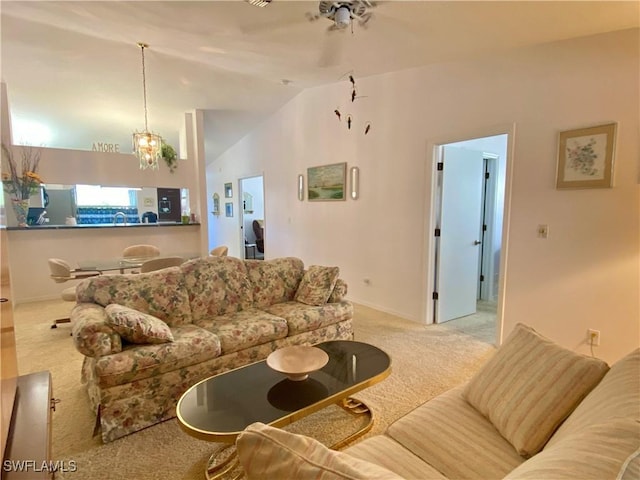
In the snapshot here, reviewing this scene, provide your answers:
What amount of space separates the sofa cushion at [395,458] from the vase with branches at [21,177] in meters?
5.34

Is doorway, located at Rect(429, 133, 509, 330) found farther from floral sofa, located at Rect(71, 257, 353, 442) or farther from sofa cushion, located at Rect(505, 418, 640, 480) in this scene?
sofa cushion, located at Rect(505, 418, 640, 480)

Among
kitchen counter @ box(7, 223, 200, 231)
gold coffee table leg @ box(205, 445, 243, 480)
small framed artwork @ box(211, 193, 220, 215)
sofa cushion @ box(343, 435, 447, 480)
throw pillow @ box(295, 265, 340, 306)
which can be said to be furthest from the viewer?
small framed artwork @ box(211, 193, 220, 215)

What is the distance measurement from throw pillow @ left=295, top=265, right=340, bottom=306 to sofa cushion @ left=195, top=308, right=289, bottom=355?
442mm

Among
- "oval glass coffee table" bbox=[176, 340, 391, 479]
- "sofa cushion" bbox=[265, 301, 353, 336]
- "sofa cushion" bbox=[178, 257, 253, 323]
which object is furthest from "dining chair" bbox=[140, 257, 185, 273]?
"oval glass coffee table" bbox=[176, 340, 391, 479]

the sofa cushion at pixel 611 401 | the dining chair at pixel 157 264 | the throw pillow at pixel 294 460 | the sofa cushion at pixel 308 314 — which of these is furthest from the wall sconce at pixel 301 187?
the throw pillow at pixel 294 460

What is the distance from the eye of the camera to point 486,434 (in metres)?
1.27

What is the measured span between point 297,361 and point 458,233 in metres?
2.81

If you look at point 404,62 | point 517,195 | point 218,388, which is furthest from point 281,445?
point 404,62

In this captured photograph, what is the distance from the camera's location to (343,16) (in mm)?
2465

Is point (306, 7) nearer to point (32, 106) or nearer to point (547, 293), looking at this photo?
point (547, 293)

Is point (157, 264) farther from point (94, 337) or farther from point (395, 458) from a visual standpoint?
point (395, 458)

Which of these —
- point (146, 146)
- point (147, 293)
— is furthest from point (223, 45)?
point (147, 293)

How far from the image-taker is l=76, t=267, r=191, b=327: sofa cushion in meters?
2.41

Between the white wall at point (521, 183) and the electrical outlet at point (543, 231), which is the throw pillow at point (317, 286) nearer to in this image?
the white wall at point (521, 183)
